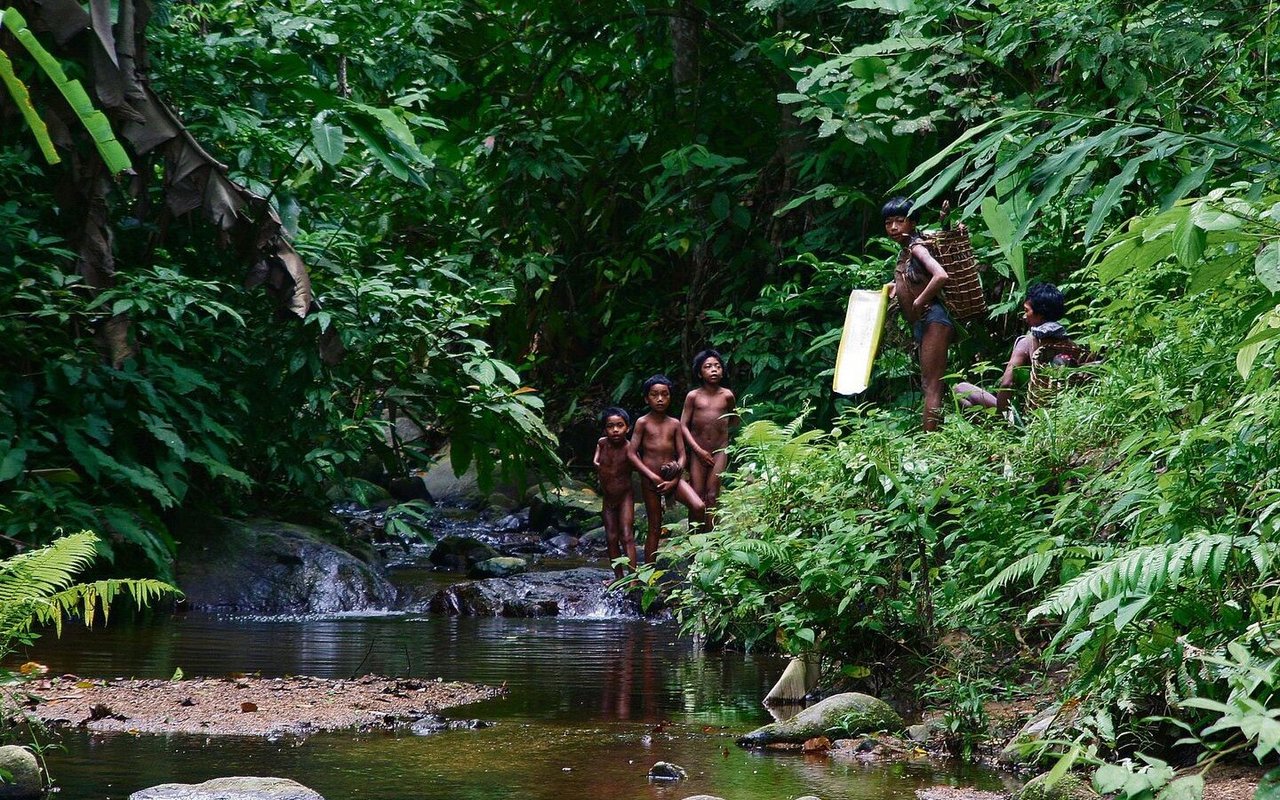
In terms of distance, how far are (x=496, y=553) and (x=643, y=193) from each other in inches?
192

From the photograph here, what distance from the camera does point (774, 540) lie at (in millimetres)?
6289

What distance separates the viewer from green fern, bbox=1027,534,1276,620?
3.48 m

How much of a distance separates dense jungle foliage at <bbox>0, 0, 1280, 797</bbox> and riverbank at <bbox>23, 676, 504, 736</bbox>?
1517 millimetres

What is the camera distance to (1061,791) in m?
4.19

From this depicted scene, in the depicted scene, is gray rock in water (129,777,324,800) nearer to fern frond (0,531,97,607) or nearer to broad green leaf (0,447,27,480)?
fern frond (0,531,97,607)

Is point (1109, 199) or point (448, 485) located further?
point (448, 485)

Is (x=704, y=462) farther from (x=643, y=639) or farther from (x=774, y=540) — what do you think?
(x=774, y=540)

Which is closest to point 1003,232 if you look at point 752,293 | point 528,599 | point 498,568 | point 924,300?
point 924,300

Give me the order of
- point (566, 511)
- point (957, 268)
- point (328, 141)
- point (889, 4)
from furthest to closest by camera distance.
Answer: point (566, 511)
point (889, 4)
point (957, 268)
point (328, 141)

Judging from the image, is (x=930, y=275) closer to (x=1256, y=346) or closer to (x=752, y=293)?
(x=1256, y=346)

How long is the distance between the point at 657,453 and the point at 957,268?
311 cm

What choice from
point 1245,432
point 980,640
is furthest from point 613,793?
point 1245,432

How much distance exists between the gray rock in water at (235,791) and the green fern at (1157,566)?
2.18 m

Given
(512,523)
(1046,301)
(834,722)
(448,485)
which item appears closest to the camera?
(834,722)
